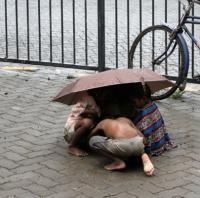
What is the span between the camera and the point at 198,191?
5172mm

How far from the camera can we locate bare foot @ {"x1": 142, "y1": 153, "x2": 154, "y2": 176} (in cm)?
546

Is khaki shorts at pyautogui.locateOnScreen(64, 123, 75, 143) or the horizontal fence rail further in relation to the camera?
the horizontal fence rail

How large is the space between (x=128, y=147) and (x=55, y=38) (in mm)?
6235

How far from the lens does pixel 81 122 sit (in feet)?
19.4

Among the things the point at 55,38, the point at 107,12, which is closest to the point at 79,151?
the point at 55,38

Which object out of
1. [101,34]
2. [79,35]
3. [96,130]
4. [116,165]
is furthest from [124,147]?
[79,35]

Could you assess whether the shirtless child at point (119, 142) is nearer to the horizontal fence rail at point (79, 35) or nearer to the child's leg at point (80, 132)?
the child's leg at point (80, 132)

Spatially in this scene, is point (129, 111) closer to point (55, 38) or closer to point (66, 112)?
point (66, 112)

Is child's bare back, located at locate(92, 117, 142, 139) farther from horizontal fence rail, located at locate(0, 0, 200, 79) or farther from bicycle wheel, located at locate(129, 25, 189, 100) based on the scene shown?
horizontal fence rail, located at locate(0, 0, 200, 79)

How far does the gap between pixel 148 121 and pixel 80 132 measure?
22.0 inches

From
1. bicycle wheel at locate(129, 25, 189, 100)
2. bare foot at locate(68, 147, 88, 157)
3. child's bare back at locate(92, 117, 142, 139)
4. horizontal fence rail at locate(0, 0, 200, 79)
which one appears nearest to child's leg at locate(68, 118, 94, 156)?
bare foot at locate(68, 147, 88, 157)

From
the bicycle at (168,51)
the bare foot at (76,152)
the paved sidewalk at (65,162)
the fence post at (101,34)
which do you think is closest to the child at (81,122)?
the bare foot at (76,152)

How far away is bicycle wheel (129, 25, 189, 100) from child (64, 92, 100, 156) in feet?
4.84

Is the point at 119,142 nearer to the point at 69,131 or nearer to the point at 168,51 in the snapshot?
the point at 69,131
